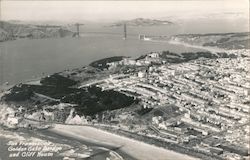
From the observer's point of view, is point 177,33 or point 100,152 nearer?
point 100,152

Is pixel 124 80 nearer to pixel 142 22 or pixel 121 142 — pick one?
pixel 142 22

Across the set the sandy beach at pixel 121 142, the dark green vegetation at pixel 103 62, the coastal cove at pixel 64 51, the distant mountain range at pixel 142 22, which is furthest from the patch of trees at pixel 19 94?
the distant mountain range at pixel 142 22

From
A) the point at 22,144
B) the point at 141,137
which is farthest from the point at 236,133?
the point at 22,144

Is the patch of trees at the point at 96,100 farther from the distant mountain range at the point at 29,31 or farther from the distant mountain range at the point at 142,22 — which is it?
the distant mountain range at the point at 142,22

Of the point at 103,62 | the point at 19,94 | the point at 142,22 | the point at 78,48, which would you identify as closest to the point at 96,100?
the point at 103,62

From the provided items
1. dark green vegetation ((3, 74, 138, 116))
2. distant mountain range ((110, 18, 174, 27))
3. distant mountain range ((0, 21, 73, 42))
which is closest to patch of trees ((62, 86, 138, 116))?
dark green vegetation ((3, 74, 138, 116))

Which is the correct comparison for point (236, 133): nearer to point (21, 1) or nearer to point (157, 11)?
point (157, 11)
